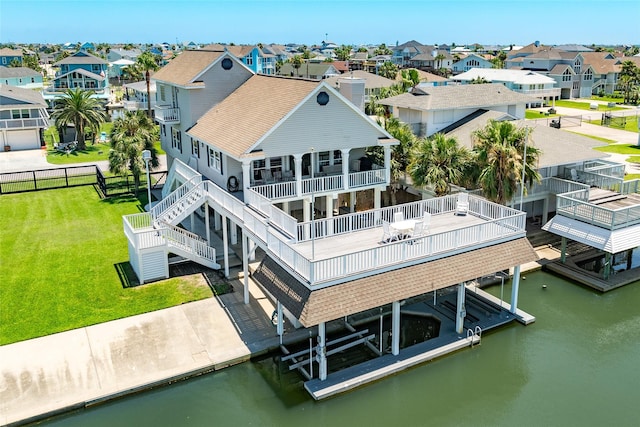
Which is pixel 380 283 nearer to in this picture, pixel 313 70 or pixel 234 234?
pixel 234 234

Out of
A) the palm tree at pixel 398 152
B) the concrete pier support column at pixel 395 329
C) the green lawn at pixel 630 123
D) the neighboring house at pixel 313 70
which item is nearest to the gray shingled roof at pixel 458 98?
the palm tree at pixel 398 152

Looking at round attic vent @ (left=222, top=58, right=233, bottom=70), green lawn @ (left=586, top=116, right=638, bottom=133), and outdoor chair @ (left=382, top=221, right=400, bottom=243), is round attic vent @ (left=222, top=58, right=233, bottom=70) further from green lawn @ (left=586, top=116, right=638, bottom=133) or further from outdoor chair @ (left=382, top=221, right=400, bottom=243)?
green lawn @ (left=586, top=116, right=638, bottom=133)

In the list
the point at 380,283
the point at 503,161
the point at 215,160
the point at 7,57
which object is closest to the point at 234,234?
the point at 215,160

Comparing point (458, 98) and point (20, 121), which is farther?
point (20, 121)

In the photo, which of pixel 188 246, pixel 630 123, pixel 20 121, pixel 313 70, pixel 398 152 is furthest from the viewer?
pixel 313 70

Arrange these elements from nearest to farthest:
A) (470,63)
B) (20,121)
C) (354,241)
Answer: (354,241)
(20,121)
(470,63)

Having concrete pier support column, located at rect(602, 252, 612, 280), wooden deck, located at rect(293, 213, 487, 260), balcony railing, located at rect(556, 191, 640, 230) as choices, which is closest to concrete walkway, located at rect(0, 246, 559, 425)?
wooden deck, located at rect(293, 213, 487, 260)
